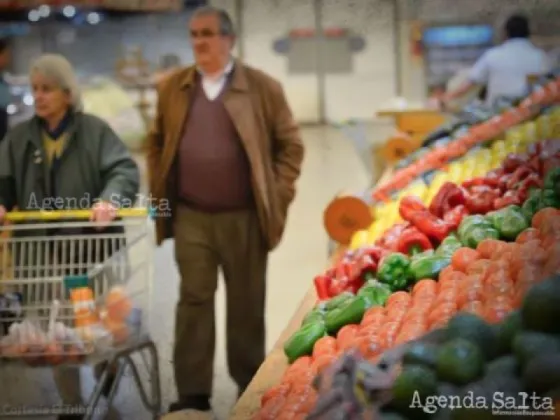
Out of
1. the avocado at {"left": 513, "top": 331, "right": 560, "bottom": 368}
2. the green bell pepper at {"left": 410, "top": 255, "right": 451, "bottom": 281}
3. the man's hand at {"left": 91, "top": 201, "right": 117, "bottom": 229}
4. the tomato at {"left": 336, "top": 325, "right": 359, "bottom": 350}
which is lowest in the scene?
the tomato at {"left": 336, "top": 325, "right": 359, "bottom": 350}

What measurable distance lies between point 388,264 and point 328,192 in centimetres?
293

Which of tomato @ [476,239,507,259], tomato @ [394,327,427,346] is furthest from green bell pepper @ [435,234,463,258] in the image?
tomato @ [394,327,427,346]

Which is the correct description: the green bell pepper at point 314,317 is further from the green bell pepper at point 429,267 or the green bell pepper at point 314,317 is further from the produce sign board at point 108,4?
the produce sign board at point 108,4

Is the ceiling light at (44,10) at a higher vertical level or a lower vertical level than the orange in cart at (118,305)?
higher

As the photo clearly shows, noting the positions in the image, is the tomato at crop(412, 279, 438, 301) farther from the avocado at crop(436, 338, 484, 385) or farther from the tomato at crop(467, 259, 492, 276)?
the avocado at crop(436, 338, 484, 385)

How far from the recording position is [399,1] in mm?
2355

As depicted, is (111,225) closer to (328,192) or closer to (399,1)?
(399,1)

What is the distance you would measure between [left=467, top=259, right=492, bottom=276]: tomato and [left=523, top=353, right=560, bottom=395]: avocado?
2.09ft

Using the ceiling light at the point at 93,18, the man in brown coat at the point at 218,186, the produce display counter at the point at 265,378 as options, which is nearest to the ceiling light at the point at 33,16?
the ceiling light at the point at 93,18

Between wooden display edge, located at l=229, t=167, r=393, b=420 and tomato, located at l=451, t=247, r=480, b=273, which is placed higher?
tomato, located at l=451, t=247, r=480, b=273

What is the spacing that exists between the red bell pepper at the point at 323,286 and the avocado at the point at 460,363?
3.43 ft

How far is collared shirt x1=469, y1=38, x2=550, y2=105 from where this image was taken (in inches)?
160

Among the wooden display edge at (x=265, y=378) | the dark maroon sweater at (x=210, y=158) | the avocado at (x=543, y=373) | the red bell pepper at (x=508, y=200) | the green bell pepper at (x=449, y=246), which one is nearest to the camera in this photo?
the avocado at (x=543, y=373)

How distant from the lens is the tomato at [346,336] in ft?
7.02
